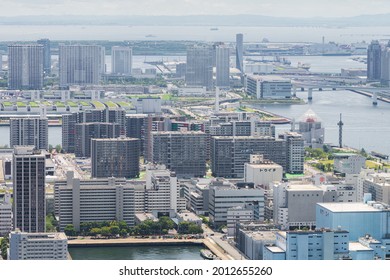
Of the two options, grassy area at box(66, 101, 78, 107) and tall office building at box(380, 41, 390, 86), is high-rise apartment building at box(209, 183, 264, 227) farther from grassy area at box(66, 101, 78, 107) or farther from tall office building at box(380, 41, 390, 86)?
tall office building at box(380, 41, 390, 86)

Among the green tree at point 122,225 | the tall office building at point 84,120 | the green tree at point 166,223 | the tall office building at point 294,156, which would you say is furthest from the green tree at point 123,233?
the tall office building at point 84,120

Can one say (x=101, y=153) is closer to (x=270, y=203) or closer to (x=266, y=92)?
(x=270, y=203)

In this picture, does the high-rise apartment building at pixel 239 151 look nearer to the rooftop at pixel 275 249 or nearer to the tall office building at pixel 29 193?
the tall office building at pixel 29 193

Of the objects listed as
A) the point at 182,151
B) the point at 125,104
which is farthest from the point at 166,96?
the point at 182,151

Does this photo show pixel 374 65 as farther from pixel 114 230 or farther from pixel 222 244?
pixel 222 244
